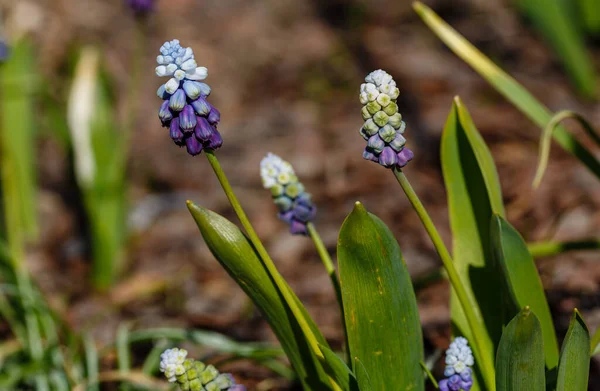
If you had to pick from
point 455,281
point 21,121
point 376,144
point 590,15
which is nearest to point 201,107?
point 376,144

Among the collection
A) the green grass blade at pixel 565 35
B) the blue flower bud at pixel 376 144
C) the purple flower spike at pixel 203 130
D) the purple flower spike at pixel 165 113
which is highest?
the green grass blade at pixel 565 35

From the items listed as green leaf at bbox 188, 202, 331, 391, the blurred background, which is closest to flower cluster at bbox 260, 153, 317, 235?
green leaf at bbox 188, 202, 331, 391

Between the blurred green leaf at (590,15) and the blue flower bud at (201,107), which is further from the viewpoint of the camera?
the blurred green leaf at (590,15)

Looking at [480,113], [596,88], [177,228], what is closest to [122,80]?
[177,228]

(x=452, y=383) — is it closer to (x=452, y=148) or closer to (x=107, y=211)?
(x=452, y=148)

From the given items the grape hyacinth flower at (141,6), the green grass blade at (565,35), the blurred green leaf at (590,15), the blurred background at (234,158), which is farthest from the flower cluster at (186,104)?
the blurred green leaf at (590,15)

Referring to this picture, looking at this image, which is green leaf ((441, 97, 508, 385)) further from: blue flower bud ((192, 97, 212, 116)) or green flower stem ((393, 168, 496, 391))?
blue flower bud ((192, 97, 212, 116))

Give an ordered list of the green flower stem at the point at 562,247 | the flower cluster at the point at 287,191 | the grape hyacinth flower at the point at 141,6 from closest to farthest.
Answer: the flower cluster at the point at 287,191
the green flower stem at the point at 562,247
the grape hyacinth flower at the point at 141,6

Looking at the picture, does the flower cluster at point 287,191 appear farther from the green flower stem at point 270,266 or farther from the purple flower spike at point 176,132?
the purple flower spike at point 176,132
